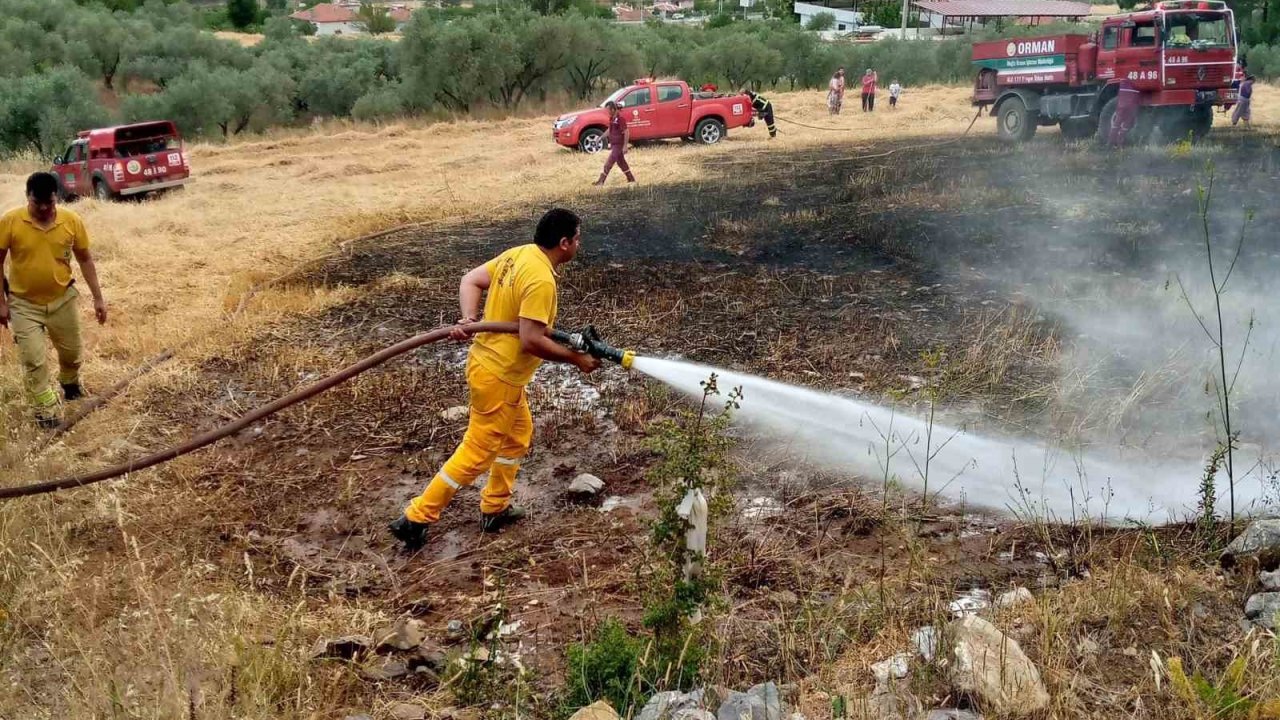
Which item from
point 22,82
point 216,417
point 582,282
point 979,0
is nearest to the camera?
point 216,417

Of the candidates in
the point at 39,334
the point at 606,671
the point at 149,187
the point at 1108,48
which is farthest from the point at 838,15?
the point at 606,671

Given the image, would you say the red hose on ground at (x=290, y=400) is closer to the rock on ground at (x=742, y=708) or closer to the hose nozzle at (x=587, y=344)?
the hose nozzle at (x=587, y=344)

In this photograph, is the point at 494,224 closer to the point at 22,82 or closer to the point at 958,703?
the point at 958,703

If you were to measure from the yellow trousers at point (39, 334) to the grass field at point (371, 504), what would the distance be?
213mm

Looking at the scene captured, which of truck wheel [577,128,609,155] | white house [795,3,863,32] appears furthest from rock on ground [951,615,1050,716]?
white house [795,3,863,32]

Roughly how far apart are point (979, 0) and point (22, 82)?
4143cm

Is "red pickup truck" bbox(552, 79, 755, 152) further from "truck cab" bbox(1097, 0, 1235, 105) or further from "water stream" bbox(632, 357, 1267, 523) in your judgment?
"water stream" bbox(632, 357, 1267, 523)

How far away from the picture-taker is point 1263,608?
3334mm

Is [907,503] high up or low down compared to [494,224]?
down

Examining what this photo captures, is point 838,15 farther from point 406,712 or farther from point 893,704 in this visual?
point 406,712

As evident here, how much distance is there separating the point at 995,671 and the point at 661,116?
1754cm

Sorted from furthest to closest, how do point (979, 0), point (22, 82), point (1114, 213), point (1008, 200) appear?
point (979, 0), point (22, 82), point (1008, 200), point (1114, 213)

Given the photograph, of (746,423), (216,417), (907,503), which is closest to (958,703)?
(907,503)

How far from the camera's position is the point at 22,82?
24359 mm
